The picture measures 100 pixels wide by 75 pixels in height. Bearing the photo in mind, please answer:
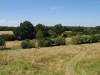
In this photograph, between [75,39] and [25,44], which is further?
[75,39]

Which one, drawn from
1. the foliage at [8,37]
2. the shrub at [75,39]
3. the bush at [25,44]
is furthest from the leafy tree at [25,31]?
the shrub at [75,39]

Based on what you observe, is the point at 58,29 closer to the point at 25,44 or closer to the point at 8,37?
the point at 8,37

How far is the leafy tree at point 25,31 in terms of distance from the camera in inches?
3275

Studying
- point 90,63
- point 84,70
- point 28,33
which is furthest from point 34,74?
point 28,33

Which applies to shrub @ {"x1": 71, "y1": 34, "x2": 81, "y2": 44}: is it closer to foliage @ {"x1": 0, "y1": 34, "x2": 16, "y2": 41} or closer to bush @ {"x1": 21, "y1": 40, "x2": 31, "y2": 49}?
bush @ {"x1": 21, "y1": 40, "x2": 31, "y2": 49}

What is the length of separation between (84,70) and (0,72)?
14913 millimetres

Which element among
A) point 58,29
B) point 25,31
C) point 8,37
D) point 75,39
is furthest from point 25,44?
point 58,29

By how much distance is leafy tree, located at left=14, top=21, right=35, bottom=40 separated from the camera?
83188mm

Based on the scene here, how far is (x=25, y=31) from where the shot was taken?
8444cm

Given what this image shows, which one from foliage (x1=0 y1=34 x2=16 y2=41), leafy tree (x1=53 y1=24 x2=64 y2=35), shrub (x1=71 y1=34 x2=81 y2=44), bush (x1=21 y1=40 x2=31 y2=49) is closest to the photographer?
bush (x1=21 y1=40 x2=31 y2=49)

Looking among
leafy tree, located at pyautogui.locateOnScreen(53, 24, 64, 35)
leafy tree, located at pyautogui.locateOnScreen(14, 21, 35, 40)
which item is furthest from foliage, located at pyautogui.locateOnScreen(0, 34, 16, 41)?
leafy tree, located at pyautogui.locateOnScreen(53, 24, 64, 35)

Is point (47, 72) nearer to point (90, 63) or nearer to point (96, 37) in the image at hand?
point (90, 63)

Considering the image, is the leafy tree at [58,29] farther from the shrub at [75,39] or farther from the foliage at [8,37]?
the shrub at [75,39]

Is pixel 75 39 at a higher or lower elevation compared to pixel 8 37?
lower
